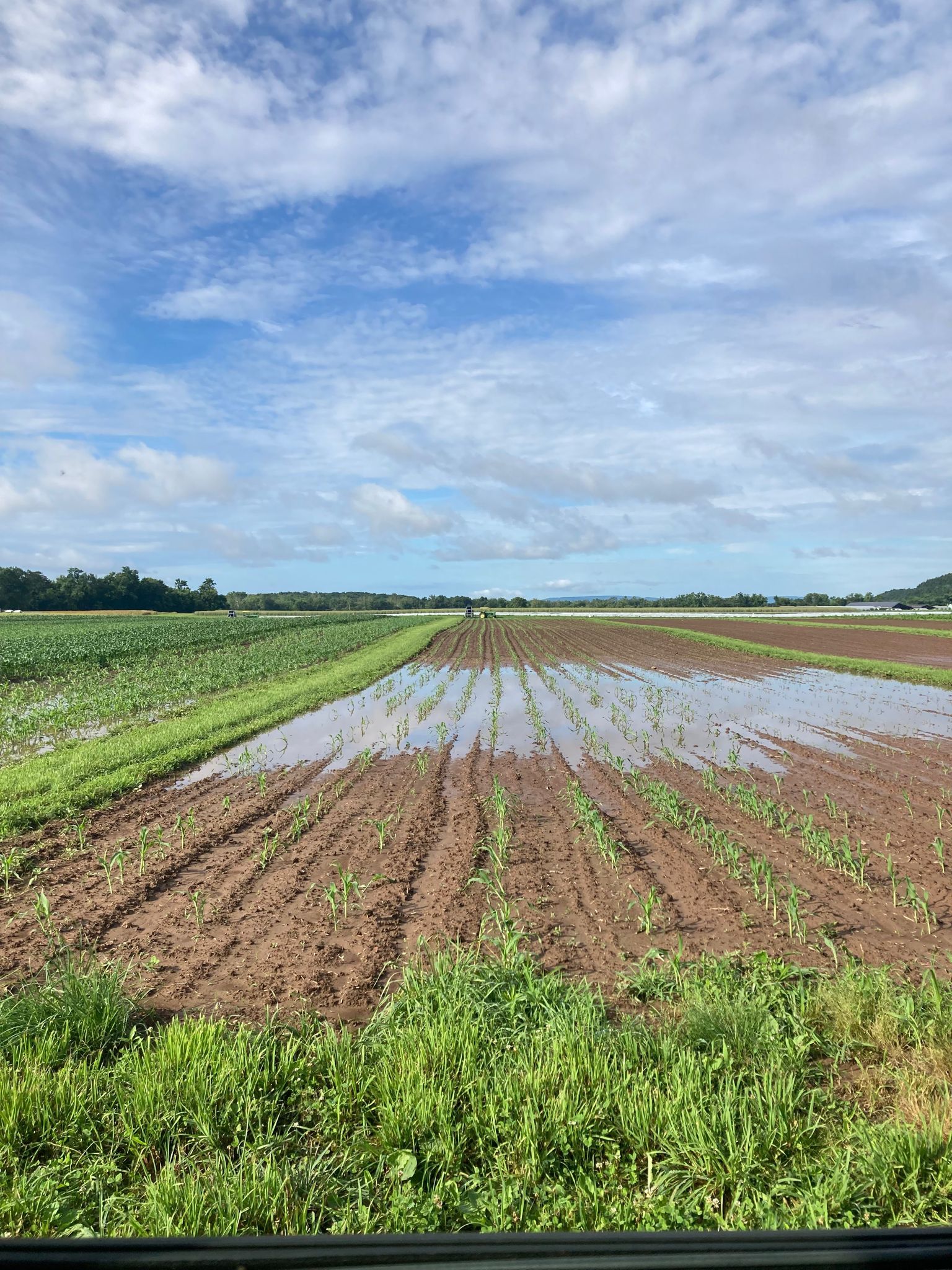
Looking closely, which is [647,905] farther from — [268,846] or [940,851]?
[268,846]

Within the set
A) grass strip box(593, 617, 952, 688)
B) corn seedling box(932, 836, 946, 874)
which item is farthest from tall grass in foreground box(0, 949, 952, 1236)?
grass strip box(593, 617, 952, 688)

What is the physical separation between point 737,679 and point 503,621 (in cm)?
4649

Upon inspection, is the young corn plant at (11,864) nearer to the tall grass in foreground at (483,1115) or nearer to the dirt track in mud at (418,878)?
the dirt track in mud at (418,878)

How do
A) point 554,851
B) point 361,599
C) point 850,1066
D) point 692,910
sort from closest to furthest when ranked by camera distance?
point 850,1066, point 692,910, point 554,851, point 361,599

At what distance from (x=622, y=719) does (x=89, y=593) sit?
98.0 m

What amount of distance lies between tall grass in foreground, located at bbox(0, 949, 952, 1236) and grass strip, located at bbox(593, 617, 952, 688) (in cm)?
2048

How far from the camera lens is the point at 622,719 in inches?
592

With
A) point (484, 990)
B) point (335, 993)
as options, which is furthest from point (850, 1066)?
point (335, 993)

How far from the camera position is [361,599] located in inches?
5285

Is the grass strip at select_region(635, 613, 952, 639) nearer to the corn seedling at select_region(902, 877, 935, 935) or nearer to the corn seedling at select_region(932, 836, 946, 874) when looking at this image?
the corn seedling at select_region(932, 836, 946, 874)

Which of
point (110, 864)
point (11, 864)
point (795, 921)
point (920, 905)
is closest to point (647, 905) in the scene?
point (795, 921)

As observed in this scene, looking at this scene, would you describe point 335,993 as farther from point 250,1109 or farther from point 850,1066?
point 850,1066

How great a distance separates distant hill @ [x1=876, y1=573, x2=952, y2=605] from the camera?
11888 centimetres

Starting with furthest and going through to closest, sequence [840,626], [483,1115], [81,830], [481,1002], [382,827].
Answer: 1. [840,626]
2. [382,827]
3. [81,830]
4. [481,1002]
5. [483,1115]
